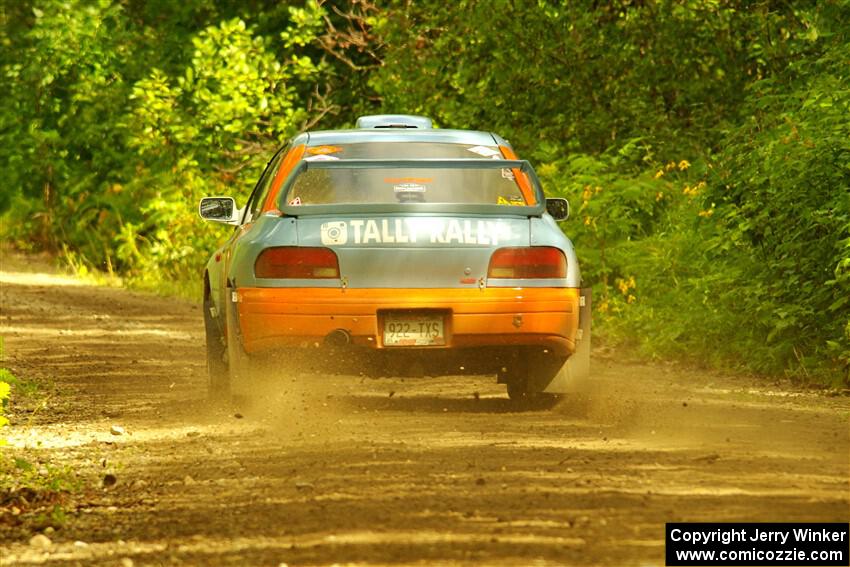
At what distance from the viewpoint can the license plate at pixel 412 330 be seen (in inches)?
412

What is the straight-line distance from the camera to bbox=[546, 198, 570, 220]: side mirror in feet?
38.4

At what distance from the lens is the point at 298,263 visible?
34.3 ft

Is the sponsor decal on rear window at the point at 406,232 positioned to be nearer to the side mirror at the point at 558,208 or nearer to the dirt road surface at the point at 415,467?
the dirt road surface at the point at 415,467

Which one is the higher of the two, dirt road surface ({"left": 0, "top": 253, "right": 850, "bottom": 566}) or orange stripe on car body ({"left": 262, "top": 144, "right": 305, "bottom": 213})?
orange stripe on car body ({"left": 262, "top": 144, "right": 305, "bottom": 213})

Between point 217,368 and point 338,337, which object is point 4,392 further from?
point 217,368

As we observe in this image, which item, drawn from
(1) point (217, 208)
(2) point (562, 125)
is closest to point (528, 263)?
(1) point (217, 208)

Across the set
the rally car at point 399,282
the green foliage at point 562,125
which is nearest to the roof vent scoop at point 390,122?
the rally car at point 399,282

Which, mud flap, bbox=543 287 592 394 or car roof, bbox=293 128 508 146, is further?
car roof, bbox=293 128 508 146

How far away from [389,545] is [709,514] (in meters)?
1.30

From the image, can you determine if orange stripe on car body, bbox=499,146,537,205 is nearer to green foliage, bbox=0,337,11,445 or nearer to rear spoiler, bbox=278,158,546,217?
rear spoiler, bbox=278,158,546,217

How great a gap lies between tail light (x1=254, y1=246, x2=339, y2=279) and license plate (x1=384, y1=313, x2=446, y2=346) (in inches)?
16.3
